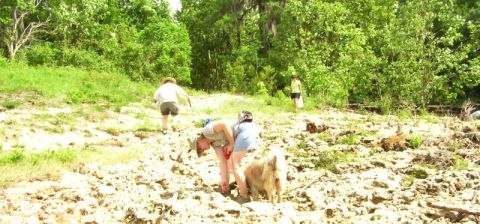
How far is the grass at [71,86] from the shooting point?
16.6 metres

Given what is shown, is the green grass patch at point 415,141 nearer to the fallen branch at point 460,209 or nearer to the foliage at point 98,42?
the fallen branch at point 460,209

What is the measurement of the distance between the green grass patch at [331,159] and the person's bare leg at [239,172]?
203 centimetres

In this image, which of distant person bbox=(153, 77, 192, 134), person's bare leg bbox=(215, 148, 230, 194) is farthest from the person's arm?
distant person bbox=(153, 77, 192, 134)

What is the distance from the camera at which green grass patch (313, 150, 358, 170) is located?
27.4 ft

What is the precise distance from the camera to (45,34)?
3200 cm

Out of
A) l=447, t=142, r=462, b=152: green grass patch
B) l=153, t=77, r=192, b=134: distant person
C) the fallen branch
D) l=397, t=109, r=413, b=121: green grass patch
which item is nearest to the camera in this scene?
the fallen branch

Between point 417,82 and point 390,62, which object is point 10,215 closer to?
point 417,82

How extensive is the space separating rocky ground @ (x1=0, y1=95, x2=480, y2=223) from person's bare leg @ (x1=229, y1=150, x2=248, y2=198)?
20 cm

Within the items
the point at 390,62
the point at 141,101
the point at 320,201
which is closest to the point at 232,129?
the point at 320,201

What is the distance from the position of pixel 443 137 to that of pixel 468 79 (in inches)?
608

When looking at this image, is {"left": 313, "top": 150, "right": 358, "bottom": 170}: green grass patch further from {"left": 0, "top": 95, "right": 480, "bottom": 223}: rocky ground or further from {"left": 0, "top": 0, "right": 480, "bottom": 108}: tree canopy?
{"left": 0, "top": 0, "right": 480, "bottom": 108}: tree canopy

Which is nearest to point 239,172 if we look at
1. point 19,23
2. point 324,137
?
point 324,137

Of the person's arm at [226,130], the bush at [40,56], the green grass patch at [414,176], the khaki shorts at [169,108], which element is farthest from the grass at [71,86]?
the green grass patch at [414,176]

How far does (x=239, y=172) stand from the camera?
657 centimetres
